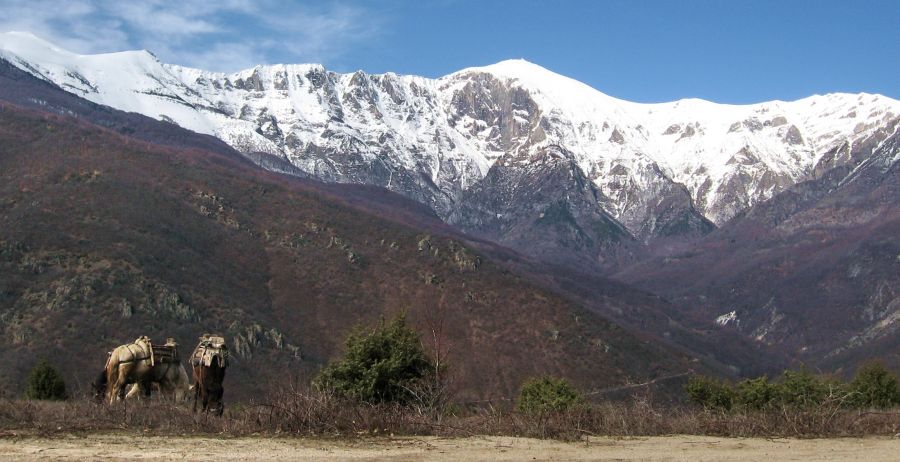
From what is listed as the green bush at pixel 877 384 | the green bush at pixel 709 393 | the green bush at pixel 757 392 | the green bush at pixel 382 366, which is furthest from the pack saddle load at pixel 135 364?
the green bush at pixel 877 384

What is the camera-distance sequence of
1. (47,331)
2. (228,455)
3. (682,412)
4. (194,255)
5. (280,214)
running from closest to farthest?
1. (228,455)
2. (682,412)
3. (47,331)
4. (194,255)
5. (280,214)

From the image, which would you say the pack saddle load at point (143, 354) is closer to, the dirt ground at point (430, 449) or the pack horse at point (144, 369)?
the pack horse at point (144, 369)

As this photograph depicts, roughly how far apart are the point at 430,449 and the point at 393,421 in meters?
2.54

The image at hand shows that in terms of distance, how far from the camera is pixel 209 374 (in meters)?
23.0

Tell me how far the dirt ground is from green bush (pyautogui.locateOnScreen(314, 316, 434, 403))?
10.8 meters

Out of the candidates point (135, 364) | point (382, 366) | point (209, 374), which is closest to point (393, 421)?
point (209, 374)

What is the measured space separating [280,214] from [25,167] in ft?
160

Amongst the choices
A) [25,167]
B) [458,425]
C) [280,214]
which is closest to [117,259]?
[25,167]

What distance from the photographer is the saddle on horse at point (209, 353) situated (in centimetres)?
2305

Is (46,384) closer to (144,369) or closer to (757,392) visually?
(144,369)

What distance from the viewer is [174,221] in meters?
153

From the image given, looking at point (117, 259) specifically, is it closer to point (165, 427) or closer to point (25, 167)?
point (25, 167)

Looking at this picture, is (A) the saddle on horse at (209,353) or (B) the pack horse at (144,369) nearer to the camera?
(A) the saddle on horse at (209,353)

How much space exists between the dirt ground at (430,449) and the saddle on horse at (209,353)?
3197 millimetres
